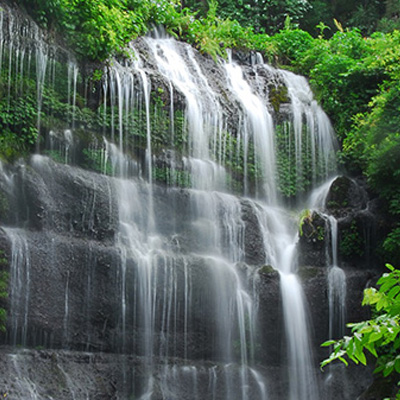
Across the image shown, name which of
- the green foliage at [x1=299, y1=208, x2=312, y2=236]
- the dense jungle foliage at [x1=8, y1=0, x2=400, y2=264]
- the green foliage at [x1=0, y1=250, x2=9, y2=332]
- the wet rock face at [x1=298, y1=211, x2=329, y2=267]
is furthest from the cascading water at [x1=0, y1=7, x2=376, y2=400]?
the dense jungle foliage at [x1=8, y1=0, x2=400, y2=264]

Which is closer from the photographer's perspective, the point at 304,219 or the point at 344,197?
the point at 304,219

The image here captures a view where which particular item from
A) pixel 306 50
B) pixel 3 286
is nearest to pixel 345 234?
pixel 3 286

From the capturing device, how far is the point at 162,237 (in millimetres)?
10805

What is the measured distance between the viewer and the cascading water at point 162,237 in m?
9.18

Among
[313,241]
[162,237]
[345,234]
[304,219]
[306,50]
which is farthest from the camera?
[306,50]

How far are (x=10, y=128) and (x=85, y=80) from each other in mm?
2104

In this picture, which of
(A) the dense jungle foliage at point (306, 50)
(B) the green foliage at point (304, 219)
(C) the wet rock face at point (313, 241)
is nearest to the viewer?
(C) the wet rock face at point (313, 241)

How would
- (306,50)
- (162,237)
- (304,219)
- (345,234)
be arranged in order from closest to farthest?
(162,237), (304,219), (345,234), (306,50)

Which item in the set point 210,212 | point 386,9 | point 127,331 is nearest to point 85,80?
point 210,212

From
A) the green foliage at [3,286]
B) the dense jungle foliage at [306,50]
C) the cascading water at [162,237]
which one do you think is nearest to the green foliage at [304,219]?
the cascading water at [162,237]

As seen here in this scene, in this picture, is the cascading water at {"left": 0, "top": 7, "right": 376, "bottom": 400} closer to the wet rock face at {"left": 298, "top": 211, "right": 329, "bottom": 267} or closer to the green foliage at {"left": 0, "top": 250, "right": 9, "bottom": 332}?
the green foliage at {"left": 0, "top": 250, "right": 9, "bottom": 332}

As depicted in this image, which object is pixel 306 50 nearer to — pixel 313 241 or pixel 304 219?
pixel 304 219

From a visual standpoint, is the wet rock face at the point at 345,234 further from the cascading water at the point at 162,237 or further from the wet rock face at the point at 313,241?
the cascading water at the point at 162,237

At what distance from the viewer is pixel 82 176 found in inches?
410
